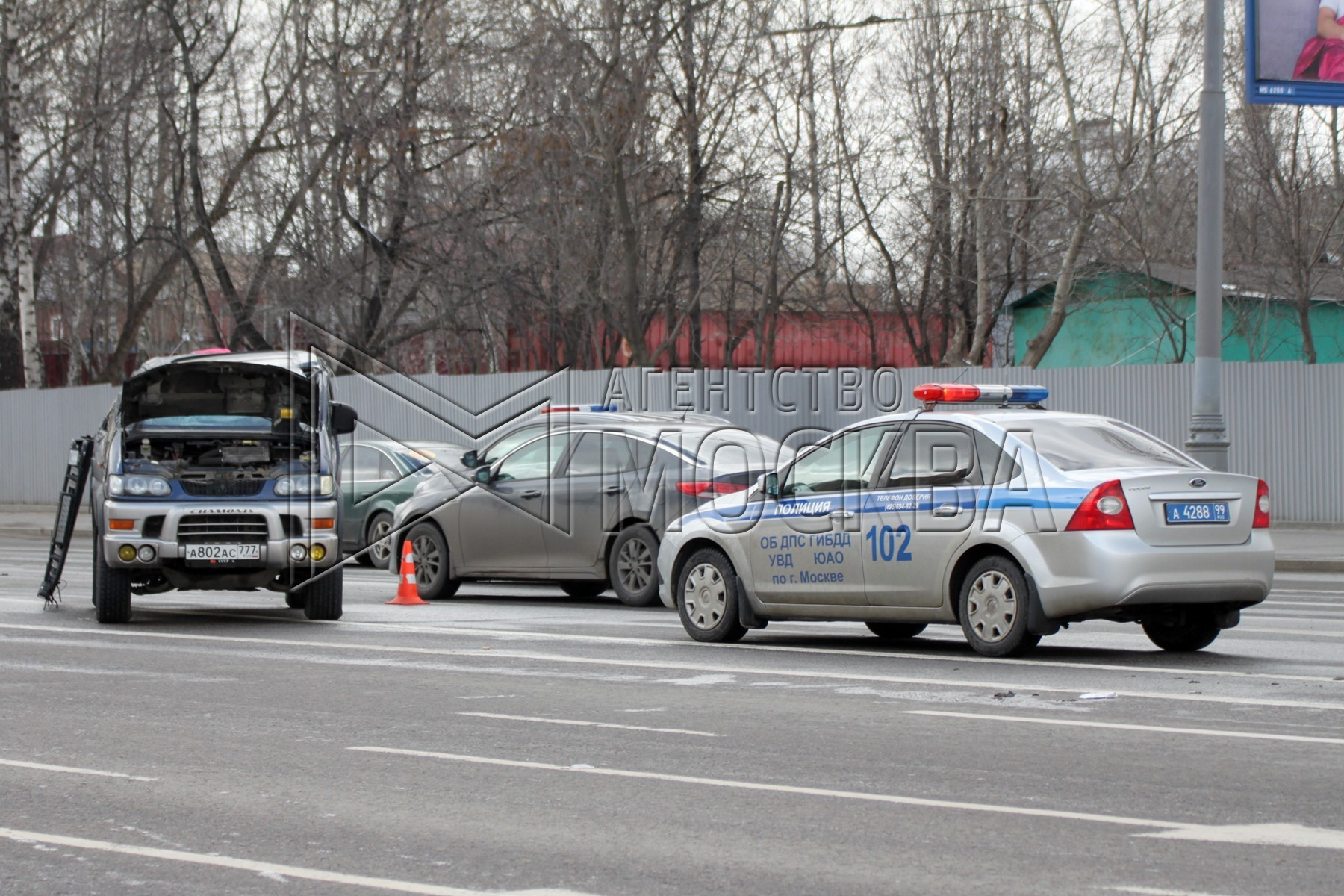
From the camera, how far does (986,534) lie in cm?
1061

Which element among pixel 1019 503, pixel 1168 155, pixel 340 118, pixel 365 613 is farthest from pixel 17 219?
pixel 1019 503

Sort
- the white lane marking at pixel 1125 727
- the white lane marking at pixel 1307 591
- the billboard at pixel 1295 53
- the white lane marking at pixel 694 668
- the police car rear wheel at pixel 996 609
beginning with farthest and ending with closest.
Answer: the billboard at pixel 1295 53 → the white lane marking at pixel 1307 591 → the police car rear wheel at pixel 996 609 → the white lane marking at pixel 694 668 → the white lane marking at pixel 1125 727

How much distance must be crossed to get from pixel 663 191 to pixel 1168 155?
1049 centimetres

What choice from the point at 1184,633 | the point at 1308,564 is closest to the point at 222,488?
the point at 1184,633

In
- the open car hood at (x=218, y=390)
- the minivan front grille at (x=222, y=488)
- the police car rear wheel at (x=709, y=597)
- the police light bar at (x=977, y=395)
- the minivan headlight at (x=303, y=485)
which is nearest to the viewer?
the police light bar at (x=977, y=395)

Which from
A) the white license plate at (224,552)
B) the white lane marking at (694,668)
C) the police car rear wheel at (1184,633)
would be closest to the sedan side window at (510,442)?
the white license plate at (224,552)

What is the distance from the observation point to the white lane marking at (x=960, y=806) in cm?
583

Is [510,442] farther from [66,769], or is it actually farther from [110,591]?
[66,769]

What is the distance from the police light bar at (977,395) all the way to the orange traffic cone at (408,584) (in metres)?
5.98

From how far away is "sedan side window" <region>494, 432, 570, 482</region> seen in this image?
16.0 meters

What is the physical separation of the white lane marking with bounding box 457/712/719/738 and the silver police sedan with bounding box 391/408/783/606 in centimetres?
613

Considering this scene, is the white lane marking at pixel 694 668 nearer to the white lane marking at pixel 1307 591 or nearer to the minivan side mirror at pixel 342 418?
the minivan side mirror at pixel 342 418

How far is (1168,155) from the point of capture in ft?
114

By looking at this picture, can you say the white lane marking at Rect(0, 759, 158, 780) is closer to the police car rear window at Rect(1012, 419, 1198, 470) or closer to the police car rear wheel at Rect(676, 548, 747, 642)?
the police car rear wheel at Rect(676, 548, 747, 642)
